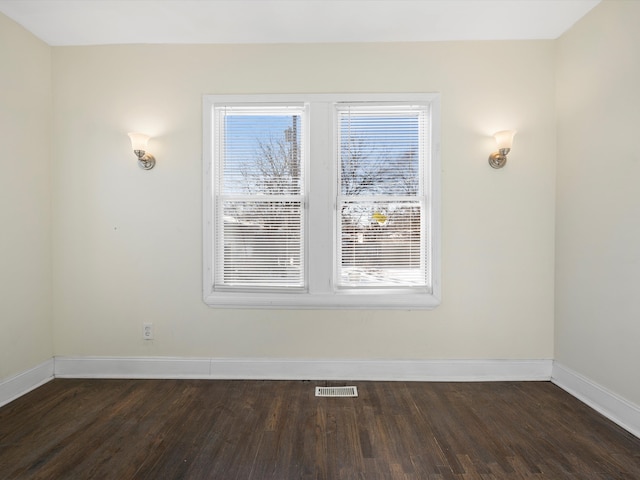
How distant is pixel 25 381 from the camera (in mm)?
2379

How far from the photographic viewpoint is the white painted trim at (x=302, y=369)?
258cm

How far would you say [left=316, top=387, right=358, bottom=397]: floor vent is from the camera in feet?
7.71

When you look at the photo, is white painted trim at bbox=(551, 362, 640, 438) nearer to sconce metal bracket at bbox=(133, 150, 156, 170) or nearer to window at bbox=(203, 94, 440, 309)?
window at bbox=(203, 94, 440, 309)

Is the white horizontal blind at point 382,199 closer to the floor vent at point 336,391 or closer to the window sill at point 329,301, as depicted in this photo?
the window sill at point 329,301

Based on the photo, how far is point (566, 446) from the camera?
5.90 ft

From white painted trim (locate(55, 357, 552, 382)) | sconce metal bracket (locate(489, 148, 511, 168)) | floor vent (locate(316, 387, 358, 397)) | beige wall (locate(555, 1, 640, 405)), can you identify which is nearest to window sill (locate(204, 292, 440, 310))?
white painted trim (locate(55, 357, 552, 382))

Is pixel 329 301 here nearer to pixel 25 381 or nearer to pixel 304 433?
pixel 304 433

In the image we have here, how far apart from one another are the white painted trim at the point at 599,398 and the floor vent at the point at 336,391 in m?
1.64

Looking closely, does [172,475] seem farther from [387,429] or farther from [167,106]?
[167,106]

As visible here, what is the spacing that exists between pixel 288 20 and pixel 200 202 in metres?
1.56

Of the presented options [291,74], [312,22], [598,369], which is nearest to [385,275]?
[598,369]

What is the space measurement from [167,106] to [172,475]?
259 cm

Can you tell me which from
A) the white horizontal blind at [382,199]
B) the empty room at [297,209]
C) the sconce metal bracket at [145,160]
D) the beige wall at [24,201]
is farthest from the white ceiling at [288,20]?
the sconce metal bracket at [145,160]

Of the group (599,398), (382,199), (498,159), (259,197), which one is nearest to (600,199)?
(498,159)
